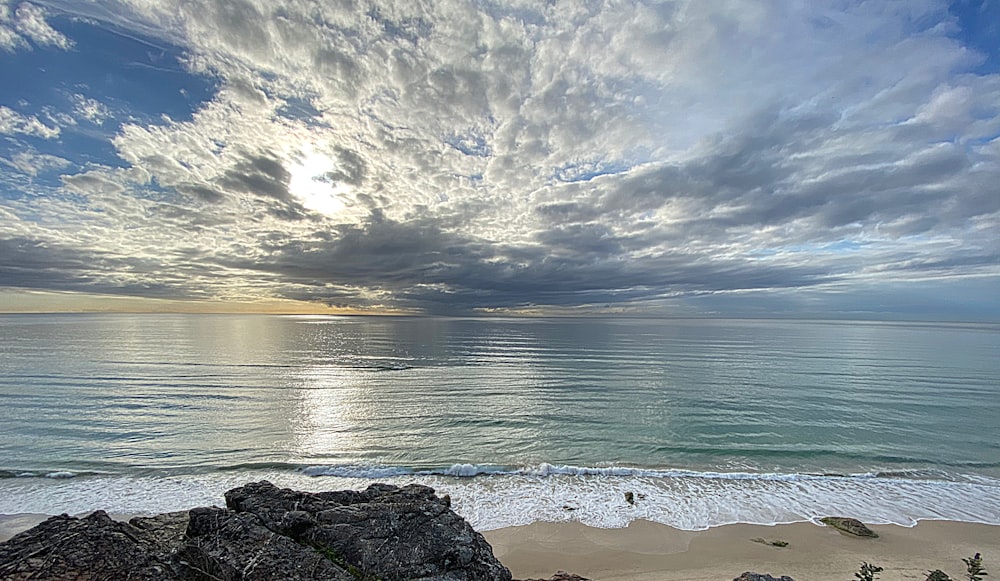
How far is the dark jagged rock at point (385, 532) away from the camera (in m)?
6.14

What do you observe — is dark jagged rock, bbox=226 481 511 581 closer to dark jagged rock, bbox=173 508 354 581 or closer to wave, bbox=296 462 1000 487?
dark jagged rock, bbox=173 508 354 581

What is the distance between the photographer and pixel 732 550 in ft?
36.8

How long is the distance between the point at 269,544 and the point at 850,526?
15241 millimetres

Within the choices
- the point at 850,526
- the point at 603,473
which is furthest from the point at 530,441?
the point at 850,526

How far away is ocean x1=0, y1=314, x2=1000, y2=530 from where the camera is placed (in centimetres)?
1426

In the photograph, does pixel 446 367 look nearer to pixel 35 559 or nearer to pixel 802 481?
pixel 802 481

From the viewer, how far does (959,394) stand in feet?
104

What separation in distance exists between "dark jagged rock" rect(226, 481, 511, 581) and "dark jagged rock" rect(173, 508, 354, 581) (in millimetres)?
322

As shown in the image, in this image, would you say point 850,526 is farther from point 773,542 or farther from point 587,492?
point 587,492

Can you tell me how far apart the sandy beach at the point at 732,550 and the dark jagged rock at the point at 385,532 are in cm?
438

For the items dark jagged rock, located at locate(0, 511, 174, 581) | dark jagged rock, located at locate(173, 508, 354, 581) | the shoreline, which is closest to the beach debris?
the shoreline

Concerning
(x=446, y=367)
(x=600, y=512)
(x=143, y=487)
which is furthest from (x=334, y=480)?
(x=446, y=367)

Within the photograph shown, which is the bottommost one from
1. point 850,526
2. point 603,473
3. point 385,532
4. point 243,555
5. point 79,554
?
point 603,473

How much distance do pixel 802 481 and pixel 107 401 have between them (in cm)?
3936
